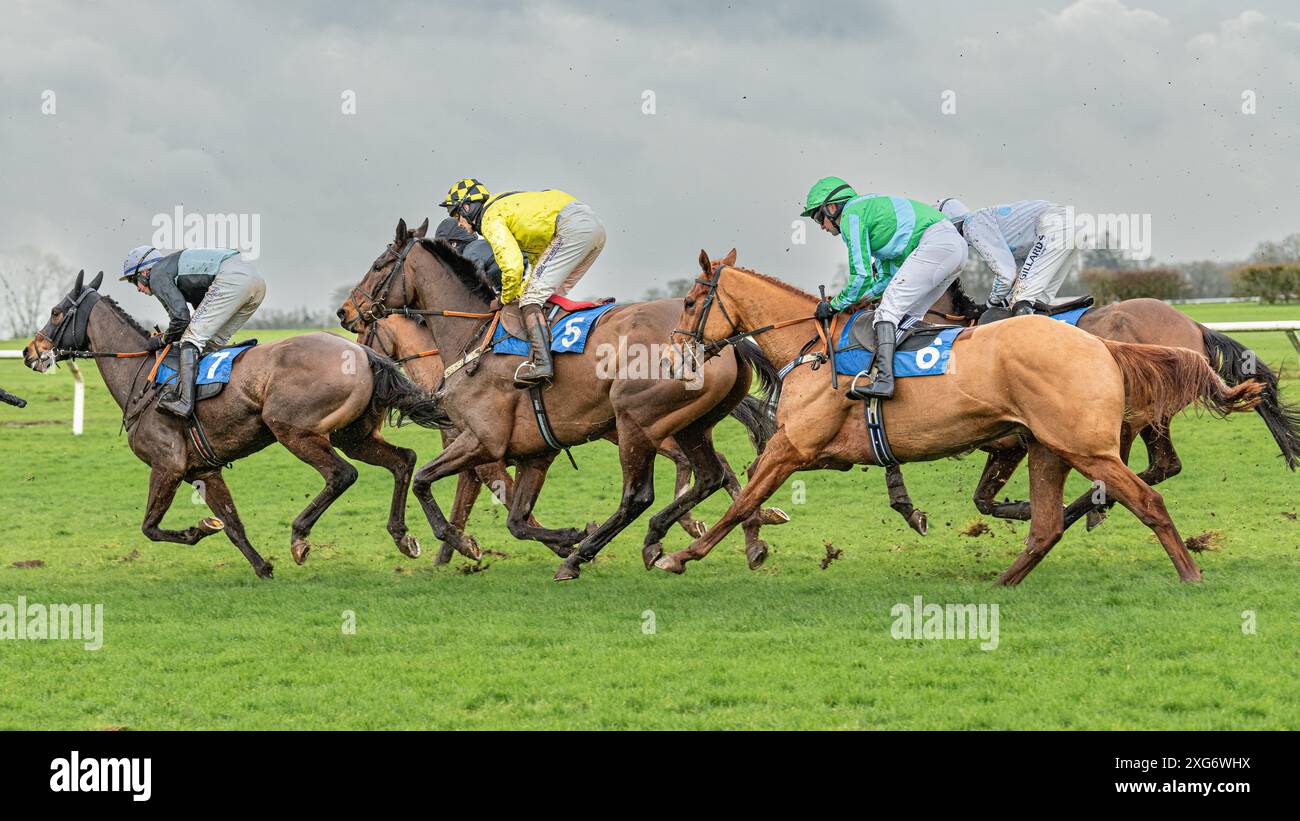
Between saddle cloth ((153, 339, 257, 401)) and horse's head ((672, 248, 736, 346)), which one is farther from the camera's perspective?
saddle cloth ((153, 339, 257, 401))

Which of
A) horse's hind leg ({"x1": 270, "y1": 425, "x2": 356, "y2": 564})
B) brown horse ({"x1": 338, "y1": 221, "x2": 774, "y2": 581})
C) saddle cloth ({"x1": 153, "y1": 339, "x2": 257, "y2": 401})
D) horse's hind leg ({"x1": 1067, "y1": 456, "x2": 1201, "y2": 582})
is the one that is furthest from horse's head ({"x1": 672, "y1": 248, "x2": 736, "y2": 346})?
saddle cloth ({"x1": 153, "y1": 339, "x2": 257, "y2": 401})

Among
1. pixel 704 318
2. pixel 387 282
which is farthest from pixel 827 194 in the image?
pixel 387 282

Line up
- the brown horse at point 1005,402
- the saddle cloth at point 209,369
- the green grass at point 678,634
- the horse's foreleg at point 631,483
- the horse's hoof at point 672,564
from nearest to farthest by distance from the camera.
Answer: the green grass at point 678,634 < the brown horse at point 1005,402 < the horse's hoof at point 672,564 < the horse's foreleg at point 631,483 < the saddle cloth at point 209,369

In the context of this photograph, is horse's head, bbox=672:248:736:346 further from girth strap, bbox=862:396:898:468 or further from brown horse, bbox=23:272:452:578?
brown horse, bbox=23:272:452:578

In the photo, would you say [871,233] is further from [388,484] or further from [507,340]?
[388,484]

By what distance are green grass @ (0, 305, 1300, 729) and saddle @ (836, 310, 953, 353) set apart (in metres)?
1.33

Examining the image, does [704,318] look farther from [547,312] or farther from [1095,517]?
[1095,517]

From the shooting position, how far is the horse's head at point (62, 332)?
32.0 feet

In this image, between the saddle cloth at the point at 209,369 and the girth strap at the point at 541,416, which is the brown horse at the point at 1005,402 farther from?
Answer: the saddle cloth at the point at 209,369

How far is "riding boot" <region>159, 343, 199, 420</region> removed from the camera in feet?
29.8

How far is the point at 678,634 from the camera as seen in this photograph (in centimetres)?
675

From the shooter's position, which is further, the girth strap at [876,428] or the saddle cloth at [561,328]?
the saddle cloth at [561,328]
